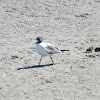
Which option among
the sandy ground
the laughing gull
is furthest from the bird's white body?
the sandy ground

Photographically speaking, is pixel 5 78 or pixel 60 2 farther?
pixel 60 2

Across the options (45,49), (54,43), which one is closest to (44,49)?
(45,49)

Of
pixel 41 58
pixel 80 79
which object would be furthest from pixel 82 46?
pixel 80 79

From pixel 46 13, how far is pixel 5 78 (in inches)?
292

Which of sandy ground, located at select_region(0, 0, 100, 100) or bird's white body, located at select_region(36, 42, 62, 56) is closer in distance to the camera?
sandy ground, located at select_region(0, 0, 100, 100)

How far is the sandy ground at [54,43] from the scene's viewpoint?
9969 mm

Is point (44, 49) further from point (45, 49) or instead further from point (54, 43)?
point (54, 43)

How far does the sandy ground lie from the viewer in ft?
32.7

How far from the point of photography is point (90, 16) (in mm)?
17844

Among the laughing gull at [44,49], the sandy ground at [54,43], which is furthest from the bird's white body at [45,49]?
the sandy ground at [54,43]

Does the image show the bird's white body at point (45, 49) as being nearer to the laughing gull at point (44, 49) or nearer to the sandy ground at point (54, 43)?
the laughing gull at point (44, 49)

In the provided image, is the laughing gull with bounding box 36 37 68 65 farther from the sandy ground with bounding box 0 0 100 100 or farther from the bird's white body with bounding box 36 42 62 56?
the sandy ground with bounding box 0 0 100 100

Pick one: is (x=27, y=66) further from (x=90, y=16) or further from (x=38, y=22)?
(x=90, y=16)

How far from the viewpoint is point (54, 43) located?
46.7ft
